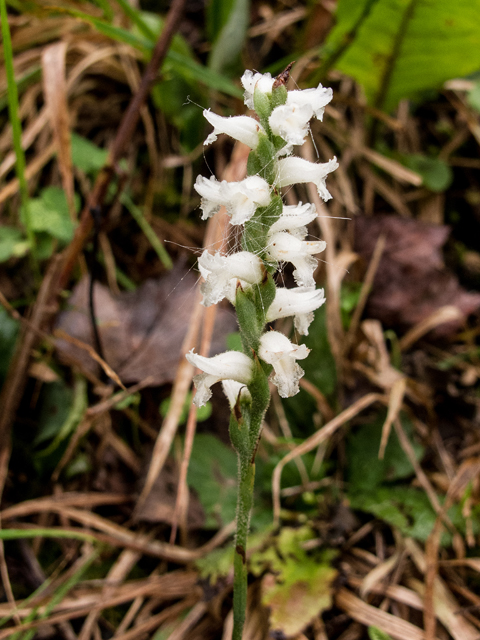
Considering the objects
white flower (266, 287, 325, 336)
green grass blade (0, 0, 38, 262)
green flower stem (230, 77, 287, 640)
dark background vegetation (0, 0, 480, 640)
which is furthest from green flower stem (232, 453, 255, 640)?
green grass blade (0, 0, 38, 262)

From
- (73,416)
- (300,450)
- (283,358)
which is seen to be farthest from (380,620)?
(73,416)

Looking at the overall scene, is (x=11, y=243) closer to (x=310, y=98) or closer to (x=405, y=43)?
(x=310, y=98)

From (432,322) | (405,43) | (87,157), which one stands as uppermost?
(405,43)

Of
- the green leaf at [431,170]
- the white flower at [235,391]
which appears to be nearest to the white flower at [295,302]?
the white flower at [235,391]

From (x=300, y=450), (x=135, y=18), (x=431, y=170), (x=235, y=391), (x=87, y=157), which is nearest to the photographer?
(x=235, y=391)

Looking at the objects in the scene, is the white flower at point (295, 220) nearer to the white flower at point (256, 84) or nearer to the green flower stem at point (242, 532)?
the white flower at point (256, 84)

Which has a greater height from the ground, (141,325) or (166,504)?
(141,325)
